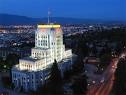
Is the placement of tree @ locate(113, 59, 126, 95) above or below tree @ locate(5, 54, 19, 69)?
above

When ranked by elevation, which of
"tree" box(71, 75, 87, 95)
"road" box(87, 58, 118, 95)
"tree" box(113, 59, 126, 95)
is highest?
"tree" box(113, 59, 126, 95)

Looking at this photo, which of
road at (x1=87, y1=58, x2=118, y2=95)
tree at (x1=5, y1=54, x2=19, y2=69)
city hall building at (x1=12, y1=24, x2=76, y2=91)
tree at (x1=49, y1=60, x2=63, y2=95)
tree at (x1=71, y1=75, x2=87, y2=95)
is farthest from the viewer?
tree at (x1=5, y1=54, x2=19, y2=69)

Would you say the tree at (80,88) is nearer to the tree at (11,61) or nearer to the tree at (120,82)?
the tree at (120,82)

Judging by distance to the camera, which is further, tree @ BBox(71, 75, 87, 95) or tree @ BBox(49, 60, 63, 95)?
tree @ BBox(71, 75, 87, 95)

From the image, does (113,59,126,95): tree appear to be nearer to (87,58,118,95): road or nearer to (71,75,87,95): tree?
(87,58,118,95): road

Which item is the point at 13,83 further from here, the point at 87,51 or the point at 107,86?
the point at 87,51

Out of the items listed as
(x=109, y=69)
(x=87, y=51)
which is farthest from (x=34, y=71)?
(x=87, y=51)

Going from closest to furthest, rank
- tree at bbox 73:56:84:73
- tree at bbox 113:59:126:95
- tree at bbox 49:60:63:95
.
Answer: tree at bbox 113:59:126:95, tree at bbox 49:60:63:95, tree at bbox 73:56:84:73

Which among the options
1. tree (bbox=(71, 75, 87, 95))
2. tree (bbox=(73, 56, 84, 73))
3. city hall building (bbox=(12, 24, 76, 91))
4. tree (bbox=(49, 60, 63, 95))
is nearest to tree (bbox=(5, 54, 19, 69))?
city hall building (bbox=(12, 24, 76, 91))

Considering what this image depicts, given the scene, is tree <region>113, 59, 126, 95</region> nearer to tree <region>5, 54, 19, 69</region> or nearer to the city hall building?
the city hall building

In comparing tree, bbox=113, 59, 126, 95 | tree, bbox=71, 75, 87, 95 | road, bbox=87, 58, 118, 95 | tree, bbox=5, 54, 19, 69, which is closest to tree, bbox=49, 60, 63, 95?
tree, bbox=71, 75, 87, 95
